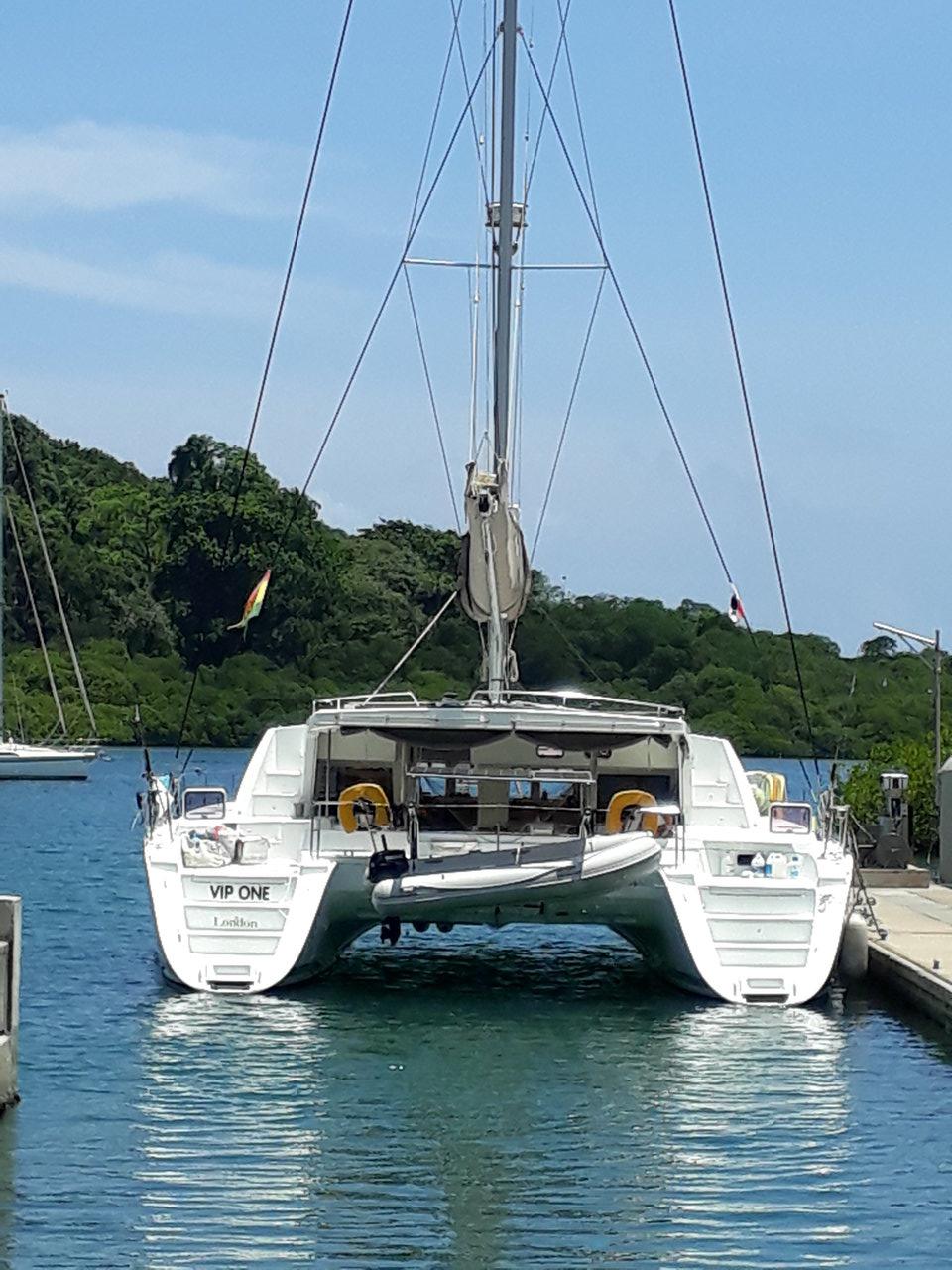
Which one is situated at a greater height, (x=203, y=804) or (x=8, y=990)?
(x=203, y=804)

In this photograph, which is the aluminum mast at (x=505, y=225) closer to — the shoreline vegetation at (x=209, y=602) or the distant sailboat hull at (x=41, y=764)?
the distant sailboat hull at (x=41, y=764)

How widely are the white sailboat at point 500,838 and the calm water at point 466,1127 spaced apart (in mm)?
623

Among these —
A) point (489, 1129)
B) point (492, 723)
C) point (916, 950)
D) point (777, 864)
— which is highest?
point (492, 723)

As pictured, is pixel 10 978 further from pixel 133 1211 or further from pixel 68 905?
pixel 68 905

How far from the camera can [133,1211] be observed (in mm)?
12992

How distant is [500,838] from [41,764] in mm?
51088

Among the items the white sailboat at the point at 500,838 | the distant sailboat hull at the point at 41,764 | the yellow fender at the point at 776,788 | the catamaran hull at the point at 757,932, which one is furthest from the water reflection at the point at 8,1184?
the distant sailboat hull at the point at 41,764

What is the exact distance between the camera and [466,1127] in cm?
1535

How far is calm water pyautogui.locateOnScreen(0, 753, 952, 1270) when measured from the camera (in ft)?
41.4

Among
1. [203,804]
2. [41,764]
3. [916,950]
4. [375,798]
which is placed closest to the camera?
[375,798]

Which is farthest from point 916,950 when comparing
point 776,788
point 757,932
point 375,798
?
point 375,798

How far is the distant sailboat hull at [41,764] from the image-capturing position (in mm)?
69062

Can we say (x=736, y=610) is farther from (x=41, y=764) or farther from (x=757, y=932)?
(x=41, y=764)

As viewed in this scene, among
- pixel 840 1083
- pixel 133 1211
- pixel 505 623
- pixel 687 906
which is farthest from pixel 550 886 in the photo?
pixel 133 1211
